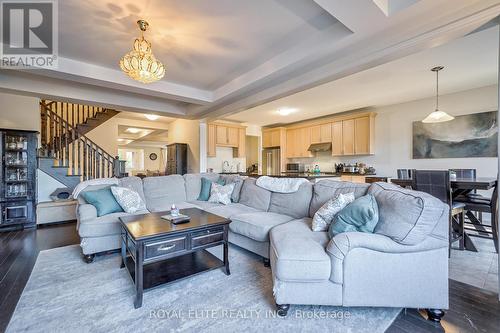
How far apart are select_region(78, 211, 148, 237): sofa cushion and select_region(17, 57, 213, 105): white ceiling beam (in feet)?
6.72

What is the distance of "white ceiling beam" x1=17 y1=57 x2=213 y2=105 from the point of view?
3.10 m

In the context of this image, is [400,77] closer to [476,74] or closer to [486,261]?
[476,74]

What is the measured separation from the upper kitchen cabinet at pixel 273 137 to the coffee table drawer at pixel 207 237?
17.8 ft

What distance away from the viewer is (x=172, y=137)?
7.37m

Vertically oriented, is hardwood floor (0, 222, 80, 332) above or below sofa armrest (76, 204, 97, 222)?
below

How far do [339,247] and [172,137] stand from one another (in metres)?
6.72

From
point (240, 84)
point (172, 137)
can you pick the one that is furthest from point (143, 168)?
point (240, 84)

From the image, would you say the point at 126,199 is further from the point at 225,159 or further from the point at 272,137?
the point at 272,137

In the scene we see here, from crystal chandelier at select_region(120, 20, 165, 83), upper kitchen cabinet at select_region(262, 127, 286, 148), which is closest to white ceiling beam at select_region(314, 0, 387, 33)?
crystal chandelier at select_region(120, 20, 165, 83)

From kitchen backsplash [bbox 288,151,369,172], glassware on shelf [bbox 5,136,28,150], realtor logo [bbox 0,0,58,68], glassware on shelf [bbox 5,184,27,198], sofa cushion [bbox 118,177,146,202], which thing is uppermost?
realtor logo [bbox 0,0,58,68]

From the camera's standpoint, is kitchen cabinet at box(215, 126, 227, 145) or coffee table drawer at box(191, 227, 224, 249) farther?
kitchen cabinet at box(215, 126, 227, 145)

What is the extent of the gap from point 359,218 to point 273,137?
5969 mm

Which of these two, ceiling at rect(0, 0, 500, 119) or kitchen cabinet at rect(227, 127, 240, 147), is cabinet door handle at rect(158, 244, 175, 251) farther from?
kitchen cabinet at rect(227, 127, 240, 147)

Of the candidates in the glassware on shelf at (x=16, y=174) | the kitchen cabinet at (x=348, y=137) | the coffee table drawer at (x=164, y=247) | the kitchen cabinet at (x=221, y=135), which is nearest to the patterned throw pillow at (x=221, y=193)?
the coffee table drawer at (x=164, y=247)
